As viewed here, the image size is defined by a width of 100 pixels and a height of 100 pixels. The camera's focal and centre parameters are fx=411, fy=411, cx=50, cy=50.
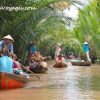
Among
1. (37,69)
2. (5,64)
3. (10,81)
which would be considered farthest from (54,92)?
(37,69)

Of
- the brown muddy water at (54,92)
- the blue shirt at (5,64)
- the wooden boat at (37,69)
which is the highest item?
the blue shirt at (5,64)

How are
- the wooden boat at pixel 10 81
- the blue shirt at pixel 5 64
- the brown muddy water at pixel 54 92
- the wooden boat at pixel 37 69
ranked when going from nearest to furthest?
the brown muddy water at pixel 54 92, the wooden boat at pixel 10 81, the blue shirt at pixel 5 64, the wooden boat at pixel 37 69

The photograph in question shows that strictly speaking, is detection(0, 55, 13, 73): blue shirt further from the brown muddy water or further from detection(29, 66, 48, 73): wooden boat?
detection(29, 66, 48, 73): wooden boat

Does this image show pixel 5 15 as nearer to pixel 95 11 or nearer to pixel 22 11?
pixel 22 11

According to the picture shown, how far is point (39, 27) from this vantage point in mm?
18844

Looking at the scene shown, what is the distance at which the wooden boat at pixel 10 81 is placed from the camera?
11.2 meters

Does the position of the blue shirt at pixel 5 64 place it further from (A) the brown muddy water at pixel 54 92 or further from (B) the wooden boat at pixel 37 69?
(B) the wooden boat at pixel 37 69

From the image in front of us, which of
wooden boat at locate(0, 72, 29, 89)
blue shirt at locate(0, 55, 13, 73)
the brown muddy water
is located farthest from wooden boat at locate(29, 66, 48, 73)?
blue shirt at locate(0, 55, 13, 73)

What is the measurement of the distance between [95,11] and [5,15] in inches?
515

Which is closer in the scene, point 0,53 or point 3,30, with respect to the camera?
point 0,53

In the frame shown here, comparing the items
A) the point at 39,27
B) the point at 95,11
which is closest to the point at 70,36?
the point at 95,11

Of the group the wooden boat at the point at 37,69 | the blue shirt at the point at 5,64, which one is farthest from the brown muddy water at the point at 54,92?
the wooden boat at the point at 37,69

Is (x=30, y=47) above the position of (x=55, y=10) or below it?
below

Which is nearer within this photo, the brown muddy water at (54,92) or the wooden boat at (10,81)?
the brown muddy water at (54,92)
